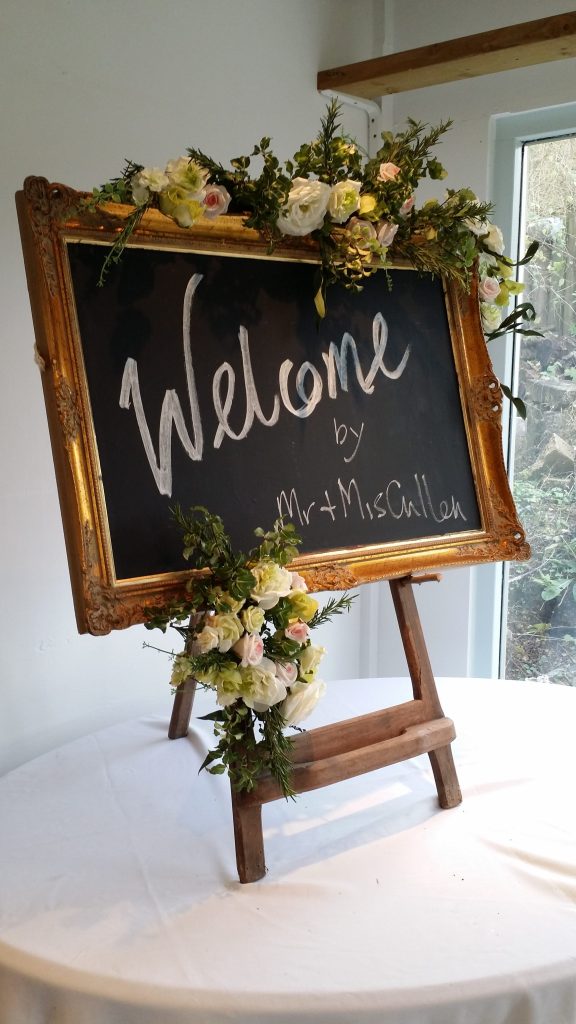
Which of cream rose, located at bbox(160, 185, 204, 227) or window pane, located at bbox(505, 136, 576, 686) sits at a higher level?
cream rose, located at bbox(160, 185, 204, 227)

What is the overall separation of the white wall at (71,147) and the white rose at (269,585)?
716mm

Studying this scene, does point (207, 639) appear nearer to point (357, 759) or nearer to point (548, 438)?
point (357, 759)

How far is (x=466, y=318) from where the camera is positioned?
5.10 ft

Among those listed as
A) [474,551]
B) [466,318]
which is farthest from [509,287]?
[474,551]

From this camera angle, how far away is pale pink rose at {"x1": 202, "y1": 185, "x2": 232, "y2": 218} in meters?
1.26

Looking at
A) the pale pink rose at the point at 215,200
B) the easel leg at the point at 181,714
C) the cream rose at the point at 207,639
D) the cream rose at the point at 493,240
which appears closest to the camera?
the cream rose at the point at 207,639

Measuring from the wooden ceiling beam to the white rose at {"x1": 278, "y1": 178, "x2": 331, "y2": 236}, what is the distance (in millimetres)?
904

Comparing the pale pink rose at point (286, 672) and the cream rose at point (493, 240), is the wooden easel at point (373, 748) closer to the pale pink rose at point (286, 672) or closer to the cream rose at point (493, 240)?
the pale pink rose at point (286, 672)

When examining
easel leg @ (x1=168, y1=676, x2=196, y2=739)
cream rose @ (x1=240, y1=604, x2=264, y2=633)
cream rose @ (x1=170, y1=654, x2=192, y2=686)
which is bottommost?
easel leg @ (x1=168, y1=676, x2=196, y2=739)

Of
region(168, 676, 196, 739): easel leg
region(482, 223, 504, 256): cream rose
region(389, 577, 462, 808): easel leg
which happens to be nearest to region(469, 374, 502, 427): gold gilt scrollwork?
region(482, 223, 504, 256): cream rose

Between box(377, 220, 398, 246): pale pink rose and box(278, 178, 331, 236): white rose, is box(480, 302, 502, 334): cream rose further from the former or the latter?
box(278, 178, 331, 236): white rose

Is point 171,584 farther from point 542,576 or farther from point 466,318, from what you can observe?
point 542,576

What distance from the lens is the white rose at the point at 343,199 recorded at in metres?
1.33

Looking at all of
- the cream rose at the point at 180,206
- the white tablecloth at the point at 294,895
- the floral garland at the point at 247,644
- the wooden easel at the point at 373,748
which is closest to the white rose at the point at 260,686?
the floral garland at the point at 247,644
